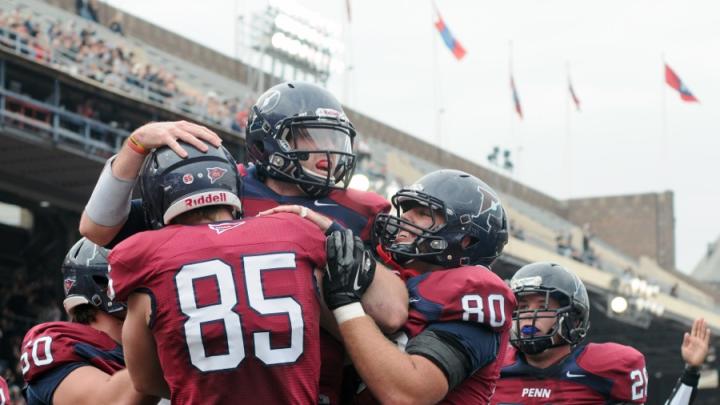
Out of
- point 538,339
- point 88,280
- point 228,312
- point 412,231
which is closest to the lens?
point 228,312

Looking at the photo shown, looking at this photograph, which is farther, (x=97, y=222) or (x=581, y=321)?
(x=581, y=321)

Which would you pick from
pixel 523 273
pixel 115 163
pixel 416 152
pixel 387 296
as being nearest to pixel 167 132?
pixel 115 163

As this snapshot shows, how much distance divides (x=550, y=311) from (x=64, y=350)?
2.67m

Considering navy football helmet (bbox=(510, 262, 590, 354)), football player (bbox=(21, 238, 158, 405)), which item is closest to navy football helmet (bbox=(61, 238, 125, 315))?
football player (bbox=(21, 238, 158, 405))

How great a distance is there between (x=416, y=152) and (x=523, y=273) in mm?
31556

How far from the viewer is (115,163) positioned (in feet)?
13.0

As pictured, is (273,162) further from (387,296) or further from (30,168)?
(30,168)

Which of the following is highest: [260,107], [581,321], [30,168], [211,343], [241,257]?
[260,107]

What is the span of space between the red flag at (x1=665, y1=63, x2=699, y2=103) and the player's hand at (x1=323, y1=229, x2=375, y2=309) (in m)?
32.1

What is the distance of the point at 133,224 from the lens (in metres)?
4.14

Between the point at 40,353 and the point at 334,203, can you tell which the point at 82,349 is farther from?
the point at 334,203

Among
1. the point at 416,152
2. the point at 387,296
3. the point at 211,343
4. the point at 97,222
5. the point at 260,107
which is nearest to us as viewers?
the point at 211,343

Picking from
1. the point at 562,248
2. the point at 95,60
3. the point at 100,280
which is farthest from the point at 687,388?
the point at 562,248

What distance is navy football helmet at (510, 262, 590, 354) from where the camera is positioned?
5.95 meters
